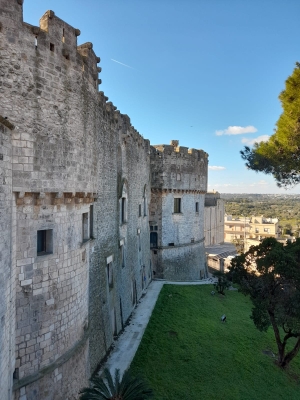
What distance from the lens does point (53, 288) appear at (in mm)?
7934

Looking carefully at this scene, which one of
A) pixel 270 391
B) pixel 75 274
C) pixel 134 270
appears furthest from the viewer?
pixel 134 270

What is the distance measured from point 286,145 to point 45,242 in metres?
12.2

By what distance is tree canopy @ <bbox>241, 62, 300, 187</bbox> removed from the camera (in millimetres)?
14430

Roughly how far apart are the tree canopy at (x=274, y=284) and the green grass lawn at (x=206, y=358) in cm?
161

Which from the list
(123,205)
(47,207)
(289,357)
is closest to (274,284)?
(289,357)

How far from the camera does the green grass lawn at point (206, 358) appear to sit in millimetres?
11930

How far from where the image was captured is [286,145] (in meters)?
14.9

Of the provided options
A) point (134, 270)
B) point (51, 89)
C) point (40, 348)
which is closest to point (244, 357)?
point (134, 270)

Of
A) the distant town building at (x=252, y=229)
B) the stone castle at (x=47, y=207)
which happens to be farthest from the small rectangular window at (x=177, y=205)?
the distant town building at (x=252, y=229)

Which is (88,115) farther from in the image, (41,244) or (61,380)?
(61,380)

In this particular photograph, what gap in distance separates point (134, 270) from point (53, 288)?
11.9 m

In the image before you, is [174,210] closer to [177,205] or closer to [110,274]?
[177,205]

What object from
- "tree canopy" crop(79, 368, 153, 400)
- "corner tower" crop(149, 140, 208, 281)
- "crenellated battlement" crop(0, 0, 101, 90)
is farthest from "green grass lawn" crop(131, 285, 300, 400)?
"crenellated battlement" crop(0, 0, 101, 90)

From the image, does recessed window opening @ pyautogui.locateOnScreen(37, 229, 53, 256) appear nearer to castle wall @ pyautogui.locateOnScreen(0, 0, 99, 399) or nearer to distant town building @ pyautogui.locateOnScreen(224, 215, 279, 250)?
castle wall @ pyautogui.locateOnScreen(0, 0, 99, 399)
